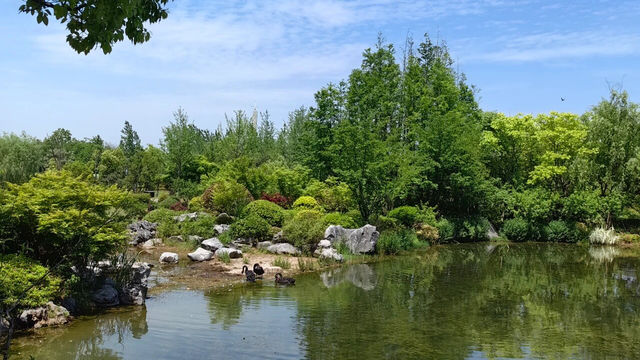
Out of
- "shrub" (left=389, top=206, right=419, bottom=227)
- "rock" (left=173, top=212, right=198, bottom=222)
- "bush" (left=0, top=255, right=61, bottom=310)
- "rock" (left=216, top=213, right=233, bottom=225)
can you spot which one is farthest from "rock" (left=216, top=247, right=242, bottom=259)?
"shrub" (left=389, top=206, right=419, bottom=227)

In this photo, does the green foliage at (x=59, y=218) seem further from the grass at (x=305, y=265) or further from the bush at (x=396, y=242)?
the bush at (x=396, y=242)

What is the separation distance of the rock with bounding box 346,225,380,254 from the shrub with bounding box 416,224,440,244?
5.14 metres

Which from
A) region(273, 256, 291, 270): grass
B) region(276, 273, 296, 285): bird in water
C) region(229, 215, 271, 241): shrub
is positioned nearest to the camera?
region(276, 273, 296, 285): bird in water

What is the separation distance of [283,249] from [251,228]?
6.60 ft

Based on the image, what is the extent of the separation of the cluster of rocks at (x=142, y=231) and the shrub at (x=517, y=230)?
64.6 feet

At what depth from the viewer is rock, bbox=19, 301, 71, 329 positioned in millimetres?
10297

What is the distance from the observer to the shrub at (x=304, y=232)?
65.7 ft

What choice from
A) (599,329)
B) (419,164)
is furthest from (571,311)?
(419,164)

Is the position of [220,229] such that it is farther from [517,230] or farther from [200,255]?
[517,230]

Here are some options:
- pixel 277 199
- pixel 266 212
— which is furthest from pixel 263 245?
pixel 277 199

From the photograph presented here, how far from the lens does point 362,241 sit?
21.0 metres

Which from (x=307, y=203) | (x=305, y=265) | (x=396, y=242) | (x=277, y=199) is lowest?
(x=305, y=265)

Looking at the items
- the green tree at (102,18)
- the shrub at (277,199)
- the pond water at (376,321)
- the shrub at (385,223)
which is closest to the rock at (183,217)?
the shrub at (277,199)

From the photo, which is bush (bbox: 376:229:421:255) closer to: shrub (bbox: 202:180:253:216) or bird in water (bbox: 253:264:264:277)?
bird in water (bbox: 253:264:264:277)
